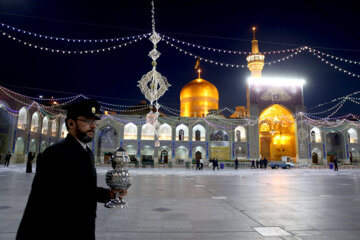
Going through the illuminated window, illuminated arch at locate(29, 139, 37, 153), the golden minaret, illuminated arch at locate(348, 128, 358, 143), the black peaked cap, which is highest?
the golden minaret

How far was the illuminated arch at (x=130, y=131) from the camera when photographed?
113ft

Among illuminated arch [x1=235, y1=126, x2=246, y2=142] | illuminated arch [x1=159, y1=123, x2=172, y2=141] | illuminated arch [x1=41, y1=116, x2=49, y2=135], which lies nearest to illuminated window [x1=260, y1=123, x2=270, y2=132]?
illuminated arch [x1=235, y1=126, x2=246, y2=142]

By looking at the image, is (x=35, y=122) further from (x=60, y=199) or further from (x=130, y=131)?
(x=60, y=199)

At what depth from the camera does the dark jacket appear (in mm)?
1487

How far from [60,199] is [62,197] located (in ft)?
0.05

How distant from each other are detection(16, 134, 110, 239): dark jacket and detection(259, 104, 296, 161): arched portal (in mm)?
35909

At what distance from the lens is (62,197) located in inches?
60.6

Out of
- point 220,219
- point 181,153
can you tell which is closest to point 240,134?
point 181,153

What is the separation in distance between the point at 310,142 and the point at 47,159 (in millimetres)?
37930

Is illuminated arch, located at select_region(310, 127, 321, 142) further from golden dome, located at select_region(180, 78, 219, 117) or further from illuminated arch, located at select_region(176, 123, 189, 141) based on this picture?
illuminated arch, located at select_region(176, 123, 189, 141)

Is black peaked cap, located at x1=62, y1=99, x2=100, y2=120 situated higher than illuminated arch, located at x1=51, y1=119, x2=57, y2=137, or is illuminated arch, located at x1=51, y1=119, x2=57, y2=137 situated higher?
illuminated arch, located at x1=51, y1=119, x2=57, y2=137

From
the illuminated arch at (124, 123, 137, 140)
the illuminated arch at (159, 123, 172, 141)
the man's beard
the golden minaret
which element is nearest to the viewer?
the man's beard

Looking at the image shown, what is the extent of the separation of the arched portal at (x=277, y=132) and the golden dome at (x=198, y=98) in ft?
24.9

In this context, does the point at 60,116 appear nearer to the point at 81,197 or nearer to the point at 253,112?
the point at 253,112
